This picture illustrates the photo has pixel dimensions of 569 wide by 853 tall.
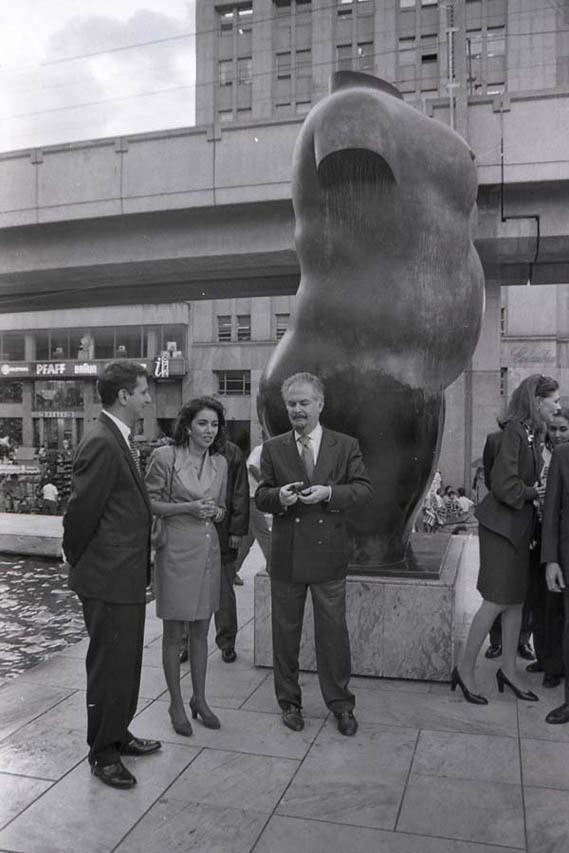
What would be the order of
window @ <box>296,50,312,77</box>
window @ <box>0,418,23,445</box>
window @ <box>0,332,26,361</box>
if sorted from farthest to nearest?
window @ <box>296,50,312,77</box> → window @ <box>0,332,26,361</box> → window @ <box>0,418,23,445</box>

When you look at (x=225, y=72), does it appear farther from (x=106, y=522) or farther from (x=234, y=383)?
(x=106, y=522)

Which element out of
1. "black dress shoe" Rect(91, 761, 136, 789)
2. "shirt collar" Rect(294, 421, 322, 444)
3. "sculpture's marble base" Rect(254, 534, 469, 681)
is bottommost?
"black dress shoe" Rect(91, 761, 136, 789)

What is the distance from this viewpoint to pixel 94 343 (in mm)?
39531

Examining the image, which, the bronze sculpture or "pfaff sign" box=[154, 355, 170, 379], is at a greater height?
"pfaff sign" box=[154, 355, 170, 379]

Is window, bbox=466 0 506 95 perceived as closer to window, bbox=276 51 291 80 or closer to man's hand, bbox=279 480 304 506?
window, bbox=276 51 291 80

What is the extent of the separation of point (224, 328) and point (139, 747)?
35.7 metres

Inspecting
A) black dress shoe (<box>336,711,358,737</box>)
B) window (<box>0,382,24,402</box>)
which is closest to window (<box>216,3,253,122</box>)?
window (<box>0,382,24,402</box>)

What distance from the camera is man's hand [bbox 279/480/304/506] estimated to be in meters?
3.56

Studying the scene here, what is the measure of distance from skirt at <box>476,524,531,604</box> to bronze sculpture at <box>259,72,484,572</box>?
2.47 ft

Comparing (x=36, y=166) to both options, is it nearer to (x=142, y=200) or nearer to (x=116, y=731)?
(x=142, y=200)

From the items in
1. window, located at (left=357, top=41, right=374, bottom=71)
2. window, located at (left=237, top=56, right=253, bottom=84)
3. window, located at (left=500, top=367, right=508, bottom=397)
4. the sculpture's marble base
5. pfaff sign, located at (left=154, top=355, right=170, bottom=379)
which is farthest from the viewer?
window, located at (left=237, top=56, right=253, bottom=84)

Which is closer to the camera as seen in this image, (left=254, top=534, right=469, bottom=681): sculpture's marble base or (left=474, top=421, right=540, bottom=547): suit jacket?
(left=474, top=421, right=540, bottom=547): suit jacket

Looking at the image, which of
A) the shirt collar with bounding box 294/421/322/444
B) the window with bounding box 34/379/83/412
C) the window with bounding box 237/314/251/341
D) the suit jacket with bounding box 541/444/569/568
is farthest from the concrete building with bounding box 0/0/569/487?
the window with bounding box 34/379/83/412

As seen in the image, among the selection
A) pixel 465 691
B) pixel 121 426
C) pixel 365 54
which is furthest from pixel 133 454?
pixel 365 54
